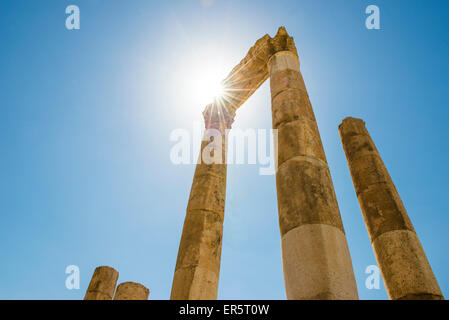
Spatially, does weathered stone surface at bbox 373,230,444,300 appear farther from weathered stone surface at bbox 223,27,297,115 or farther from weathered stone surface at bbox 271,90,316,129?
weathered stone surface at bbox 223,27,297,115

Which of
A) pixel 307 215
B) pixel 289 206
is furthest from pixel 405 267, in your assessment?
pixel 289 206

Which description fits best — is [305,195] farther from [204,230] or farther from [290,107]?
[204,230]

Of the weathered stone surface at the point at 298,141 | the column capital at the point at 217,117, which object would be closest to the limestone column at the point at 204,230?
the column capital at the point at 217,117

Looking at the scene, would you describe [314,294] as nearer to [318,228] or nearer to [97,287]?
[318,228]

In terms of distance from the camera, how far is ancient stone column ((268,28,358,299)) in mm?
5289

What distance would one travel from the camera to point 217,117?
1534 centimetres

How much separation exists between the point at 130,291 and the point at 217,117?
31.1 feet

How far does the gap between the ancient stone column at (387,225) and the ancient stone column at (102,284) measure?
13.4m

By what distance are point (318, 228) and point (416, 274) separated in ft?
14.8

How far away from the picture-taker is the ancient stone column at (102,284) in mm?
14930
